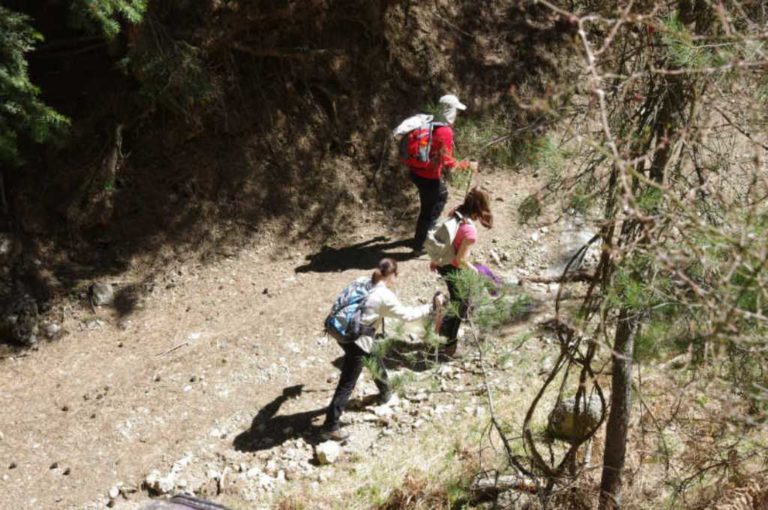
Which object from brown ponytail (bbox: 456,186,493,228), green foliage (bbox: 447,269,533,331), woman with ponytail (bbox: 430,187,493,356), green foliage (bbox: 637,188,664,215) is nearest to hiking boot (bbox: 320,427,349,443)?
woman with ponytail (bbox: 430,187,493,356)

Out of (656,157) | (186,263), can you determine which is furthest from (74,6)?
(656,157)

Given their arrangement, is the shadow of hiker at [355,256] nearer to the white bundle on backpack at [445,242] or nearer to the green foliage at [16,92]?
the white bundle on backpack at [445,242]

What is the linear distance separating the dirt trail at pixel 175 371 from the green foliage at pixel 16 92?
229cm

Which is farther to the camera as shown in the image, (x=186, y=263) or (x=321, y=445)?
(x=186, y=263)

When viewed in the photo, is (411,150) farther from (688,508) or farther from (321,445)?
(688,508)

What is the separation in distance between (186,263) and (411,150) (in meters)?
3.17

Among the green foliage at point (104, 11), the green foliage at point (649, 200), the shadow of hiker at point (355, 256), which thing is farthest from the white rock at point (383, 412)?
the green foliage at point (104, 11)

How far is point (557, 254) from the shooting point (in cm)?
941

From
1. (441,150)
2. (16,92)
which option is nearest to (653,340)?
(441,150)

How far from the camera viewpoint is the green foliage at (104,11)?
7008 mm

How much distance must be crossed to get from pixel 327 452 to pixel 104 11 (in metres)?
4.57

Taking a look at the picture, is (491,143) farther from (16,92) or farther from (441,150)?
(16,92)

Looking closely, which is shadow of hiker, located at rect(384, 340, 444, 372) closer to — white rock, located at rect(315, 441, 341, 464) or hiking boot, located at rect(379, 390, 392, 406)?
hiking boot, located at rect(379, 390, 392, 406)

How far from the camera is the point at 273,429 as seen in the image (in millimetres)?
7191
